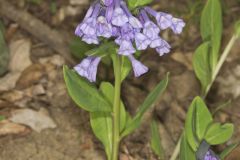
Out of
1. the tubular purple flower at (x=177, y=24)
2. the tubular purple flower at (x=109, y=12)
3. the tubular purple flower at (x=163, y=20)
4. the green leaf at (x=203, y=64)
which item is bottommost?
the green leaf at (x=203, y=64)

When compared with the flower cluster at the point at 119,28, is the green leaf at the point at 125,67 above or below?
below

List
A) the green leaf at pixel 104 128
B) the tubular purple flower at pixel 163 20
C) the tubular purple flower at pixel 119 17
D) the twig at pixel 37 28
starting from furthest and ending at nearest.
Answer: the twig at pixel 37 28
the green leaf at pixel 104 128
the tubular purple flower at pixel 163 20
the tubular purple flower at pixel 119 17

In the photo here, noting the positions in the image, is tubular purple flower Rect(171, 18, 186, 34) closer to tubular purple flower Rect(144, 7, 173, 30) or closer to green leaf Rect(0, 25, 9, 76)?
tubular purple flower Rect(144, 7, 173, 30)

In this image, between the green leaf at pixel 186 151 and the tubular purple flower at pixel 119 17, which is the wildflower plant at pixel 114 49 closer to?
the tubular purple flower at pixel 119 17

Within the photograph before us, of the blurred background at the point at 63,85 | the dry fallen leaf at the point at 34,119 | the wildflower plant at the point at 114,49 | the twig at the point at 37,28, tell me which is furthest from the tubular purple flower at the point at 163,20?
the twig at the point at 37,28

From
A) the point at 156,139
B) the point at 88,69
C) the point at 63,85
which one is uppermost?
the point at 88,69

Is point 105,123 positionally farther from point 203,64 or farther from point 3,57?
point 3,57

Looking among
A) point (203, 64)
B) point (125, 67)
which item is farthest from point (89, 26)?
point (203, 64)
